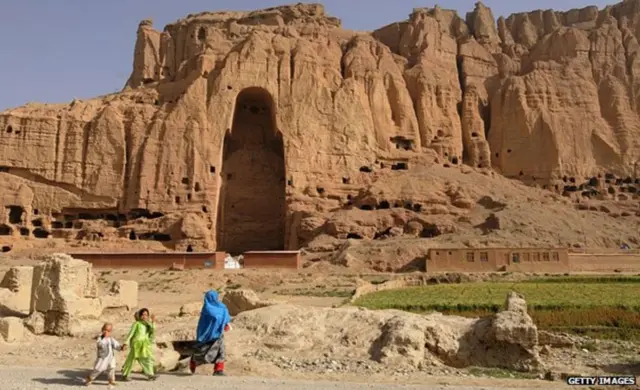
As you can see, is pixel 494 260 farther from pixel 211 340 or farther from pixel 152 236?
pixel 211 340

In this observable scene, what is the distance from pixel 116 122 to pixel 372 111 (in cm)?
2537

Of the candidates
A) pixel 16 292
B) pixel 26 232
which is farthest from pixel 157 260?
pixel 16 292

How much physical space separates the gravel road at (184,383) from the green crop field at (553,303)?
9.38 metres

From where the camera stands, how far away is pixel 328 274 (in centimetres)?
3675

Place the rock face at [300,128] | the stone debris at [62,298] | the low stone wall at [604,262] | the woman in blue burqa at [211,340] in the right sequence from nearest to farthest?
the woman in blue burqa at [211,340]
the stone debris at [62,298]
the low stone wall at [604,262]
the rock face at [300,128]

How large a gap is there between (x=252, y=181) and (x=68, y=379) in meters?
45.6

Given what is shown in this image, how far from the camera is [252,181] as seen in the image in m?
54.9

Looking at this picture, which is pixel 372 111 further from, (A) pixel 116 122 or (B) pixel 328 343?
(B) pixel 328 343

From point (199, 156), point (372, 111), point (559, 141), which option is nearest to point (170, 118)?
point (199, 156)

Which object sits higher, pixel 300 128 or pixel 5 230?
pixel 300 128

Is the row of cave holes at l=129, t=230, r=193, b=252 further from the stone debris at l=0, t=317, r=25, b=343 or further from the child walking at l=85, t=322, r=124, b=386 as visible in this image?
the child walking at l=85, t=322, r=124, b=386

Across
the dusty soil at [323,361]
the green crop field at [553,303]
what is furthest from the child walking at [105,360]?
the green crop field at [553,303]

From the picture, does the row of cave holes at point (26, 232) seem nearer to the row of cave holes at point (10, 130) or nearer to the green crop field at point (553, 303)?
the row of cave holes at point (10, 130)

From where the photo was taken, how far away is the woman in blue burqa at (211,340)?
10.0 meters
